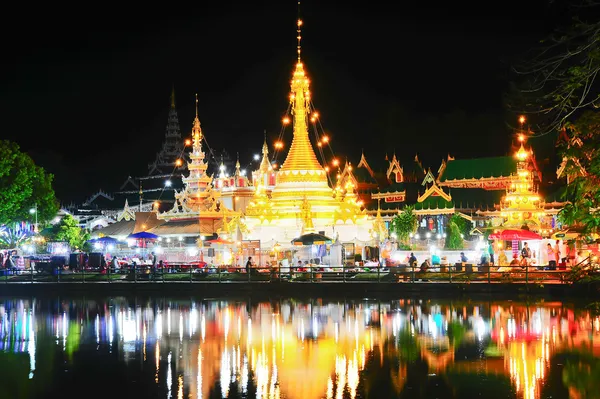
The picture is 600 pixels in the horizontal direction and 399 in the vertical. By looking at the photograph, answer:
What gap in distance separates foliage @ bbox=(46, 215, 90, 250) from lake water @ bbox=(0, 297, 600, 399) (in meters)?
30.5

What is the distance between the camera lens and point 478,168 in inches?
3403

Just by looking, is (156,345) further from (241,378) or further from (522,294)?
(522,294)

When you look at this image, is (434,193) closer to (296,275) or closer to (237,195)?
(237,195)

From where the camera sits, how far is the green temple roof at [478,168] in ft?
275

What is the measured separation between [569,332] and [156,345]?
8905 mm

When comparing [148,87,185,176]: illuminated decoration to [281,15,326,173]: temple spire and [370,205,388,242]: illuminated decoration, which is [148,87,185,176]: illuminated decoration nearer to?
[281,15,326,173]: temple spire

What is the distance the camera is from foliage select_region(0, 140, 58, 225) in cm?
5894

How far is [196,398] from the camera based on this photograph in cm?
1505

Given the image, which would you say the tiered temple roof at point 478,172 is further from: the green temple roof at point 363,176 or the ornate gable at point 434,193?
the green temple roof at point 363,176

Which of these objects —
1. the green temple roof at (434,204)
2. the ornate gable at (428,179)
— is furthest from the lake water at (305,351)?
the ornate gable at (428,179)

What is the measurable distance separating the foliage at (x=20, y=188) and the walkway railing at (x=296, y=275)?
18432mm

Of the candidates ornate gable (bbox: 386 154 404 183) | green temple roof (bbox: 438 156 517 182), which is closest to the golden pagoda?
green temple roof (bbox: 438 156 517 182)

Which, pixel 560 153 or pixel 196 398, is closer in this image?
pixel 560 153

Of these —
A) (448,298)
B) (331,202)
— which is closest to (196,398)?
(448,298)
